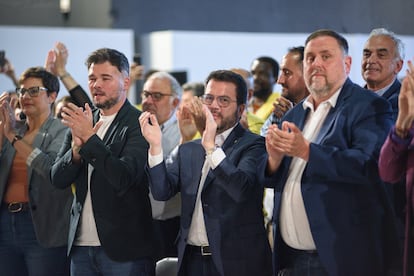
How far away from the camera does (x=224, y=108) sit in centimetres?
352

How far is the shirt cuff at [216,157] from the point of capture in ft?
10.7

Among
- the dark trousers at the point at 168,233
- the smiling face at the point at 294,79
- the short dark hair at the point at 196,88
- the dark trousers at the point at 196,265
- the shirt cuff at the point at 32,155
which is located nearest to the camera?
the dark trousers at the point at 196,265

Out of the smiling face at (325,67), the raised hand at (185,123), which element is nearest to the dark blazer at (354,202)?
the smiling face at (325,67)

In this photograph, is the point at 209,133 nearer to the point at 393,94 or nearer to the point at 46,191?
the point at 393,94

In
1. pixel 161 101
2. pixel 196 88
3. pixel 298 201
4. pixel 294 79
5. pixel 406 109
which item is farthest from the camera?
pixel 196 88

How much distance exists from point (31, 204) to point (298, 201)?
4.92 ft

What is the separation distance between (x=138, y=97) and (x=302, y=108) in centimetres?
517

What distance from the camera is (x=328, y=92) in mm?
3076

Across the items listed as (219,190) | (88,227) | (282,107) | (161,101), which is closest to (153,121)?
(219,190)

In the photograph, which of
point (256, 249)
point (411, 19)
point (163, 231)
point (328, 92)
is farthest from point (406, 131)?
point (411, 19)

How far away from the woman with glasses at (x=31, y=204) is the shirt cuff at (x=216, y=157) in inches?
36.1

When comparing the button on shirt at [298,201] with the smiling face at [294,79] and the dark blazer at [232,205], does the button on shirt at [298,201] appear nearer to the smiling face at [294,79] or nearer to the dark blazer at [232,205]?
the dark blazer at [232,205]

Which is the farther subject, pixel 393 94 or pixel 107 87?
pixel 107 87

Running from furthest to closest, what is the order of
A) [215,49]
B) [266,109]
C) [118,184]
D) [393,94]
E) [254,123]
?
[215,49] → [266,109] → [254,123] → [393,94] → [118,184]
